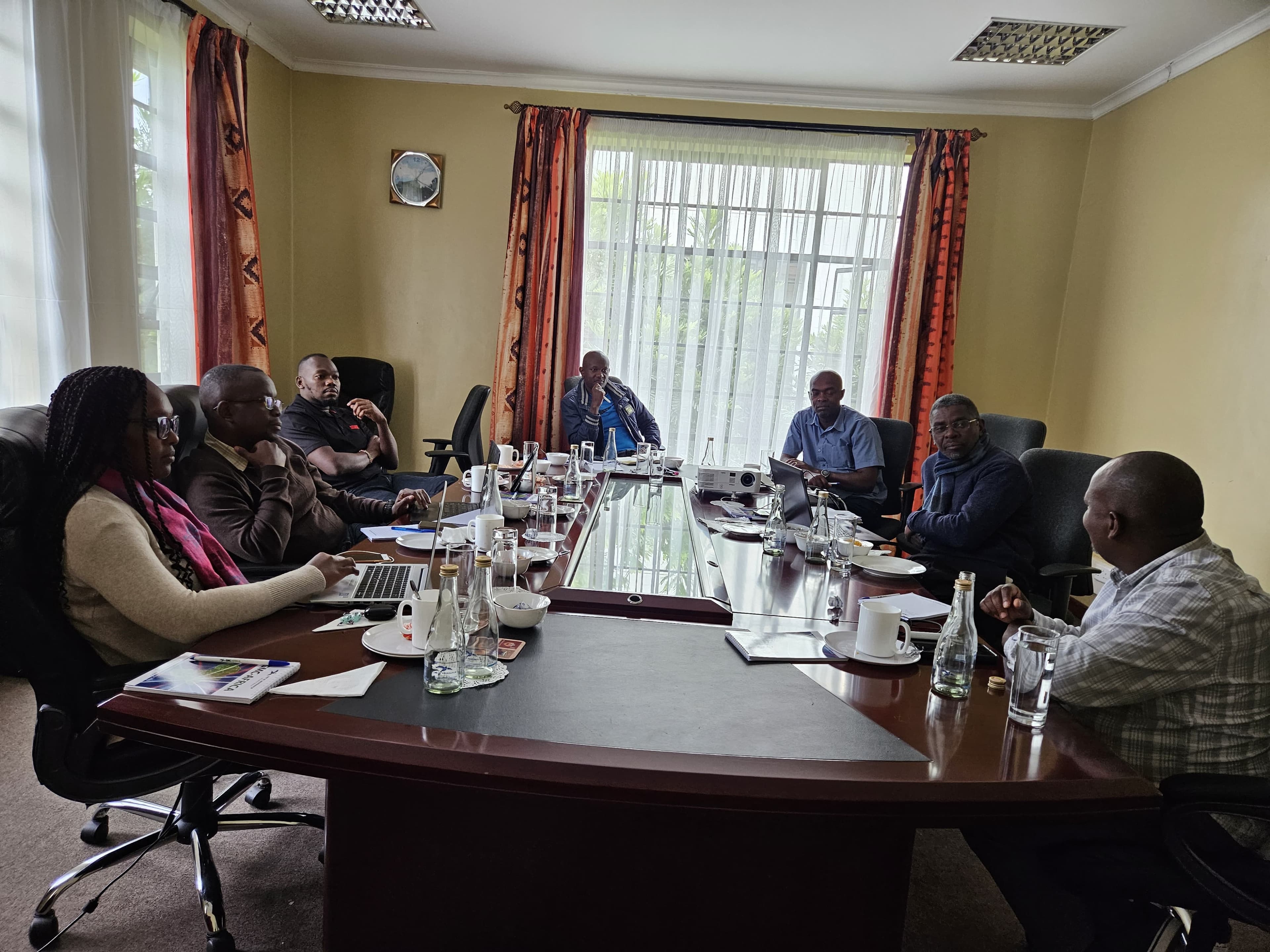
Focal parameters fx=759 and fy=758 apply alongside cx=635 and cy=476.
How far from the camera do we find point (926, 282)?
4.63 m

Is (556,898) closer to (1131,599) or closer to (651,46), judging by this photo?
(1131,599)

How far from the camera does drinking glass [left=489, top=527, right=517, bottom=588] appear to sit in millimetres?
1639

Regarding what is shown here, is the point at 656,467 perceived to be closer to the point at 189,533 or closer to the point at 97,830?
the point at 189,533

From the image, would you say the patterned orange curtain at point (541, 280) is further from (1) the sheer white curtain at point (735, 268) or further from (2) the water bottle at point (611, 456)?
(2) the water bottle at point (611, 456)

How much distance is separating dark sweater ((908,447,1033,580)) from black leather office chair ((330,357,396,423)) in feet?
10.9

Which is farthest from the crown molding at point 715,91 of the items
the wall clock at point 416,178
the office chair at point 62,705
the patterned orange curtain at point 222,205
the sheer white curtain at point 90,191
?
the office chair at point 62,705

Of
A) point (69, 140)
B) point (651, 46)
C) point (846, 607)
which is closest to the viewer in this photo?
point (846, 607)

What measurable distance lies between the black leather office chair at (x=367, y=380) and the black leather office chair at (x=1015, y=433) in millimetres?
3356

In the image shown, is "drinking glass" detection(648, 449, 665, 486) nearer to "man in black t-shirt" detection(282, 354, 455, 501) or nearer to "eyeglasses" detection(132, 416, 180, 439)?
"man in black t-shirt" detection(282, 354, 455, 501)

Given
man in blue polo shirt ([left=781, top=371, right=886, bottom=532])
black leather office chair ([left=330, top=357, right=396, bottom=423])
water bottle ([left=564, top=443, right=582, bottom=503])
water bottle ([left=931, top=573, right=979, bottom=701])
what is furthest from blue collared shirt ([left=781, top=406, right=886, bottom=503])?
water bottle ([left=931, top=573, right=979, bottom=701])

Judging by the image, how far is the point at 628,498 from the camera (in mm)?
2830

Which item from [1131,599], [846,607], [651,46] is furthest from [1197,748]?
[651,46]

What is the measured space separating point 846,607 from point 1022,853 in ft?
1.90

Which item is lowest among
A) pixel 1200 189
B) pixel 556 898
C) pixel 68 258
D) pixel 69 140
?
pixel 556 898
